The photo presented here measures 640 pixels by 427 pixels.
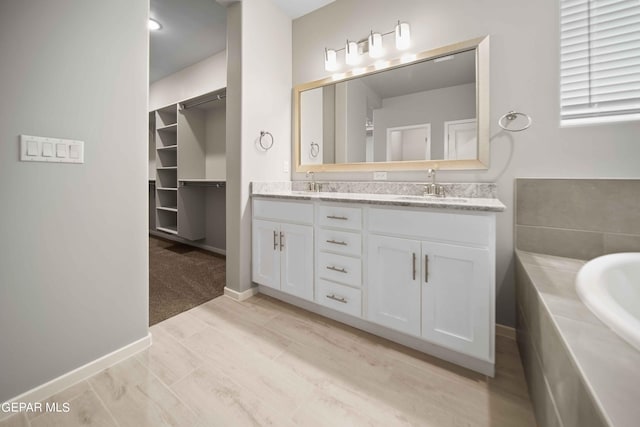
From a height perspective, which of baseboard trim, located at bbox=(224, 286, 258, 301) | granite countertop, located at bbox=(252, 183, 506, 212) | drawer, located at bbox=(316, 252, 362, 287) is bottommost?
baseboard trim, located at bbox=(224, 286, 258, 301)

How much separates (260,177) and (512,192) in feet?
6.11

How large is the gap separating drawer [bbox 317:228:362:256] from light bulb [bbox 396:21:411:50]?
4.76ft

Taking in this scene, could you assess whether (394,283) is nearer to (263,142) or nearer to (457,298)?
(457,298)

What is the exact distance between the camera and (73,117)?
124 centimetres

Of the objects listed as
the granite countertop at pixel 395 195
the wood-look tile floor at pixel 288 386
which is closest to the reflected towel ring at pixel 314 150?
the granite countertop at pixel 395 195

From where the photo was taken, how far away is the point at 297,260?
196 cm

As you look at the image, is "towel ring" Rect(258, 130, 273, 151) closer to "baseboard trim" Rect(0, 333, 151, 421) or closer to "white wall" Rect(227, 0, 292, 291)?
"white wall" Rect(227, 0, 292, 291)

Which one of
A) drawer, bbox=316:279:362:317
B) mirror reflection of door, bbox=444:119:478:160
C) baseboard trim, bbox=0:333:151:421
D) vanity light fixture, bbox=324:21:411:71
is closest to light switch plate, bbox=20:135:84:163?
baseboard trim, bbox=0:333:151:421

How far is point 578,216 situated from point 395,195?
3.39ft

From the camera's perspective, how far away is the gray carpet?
207 cm

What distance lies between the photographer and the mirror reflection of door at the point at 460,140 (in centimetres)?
176

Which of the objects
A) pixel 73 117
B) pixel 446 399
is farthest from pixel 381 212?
pixel 73 117

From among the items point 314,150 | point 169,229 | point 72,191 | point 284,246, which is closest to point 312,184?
point 314,150

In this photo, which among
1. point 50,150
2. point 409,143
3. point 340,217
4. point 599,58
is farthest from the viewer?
point 409,143
